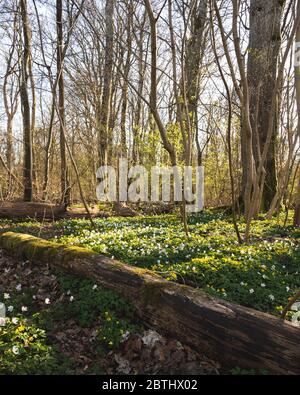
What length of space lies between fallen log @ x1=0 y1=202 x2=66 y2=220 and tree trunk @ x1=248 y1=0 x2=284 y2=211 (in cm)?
696

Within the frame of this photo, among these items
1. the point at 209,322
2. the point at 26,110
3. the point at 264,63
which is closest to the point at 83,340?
the point at 209,322

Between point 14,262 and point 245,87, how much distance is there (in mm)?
5345

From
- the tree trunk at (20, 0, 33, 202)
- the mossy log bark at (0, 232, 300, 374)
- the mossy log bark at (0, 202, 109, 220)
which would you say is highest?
the tree trunk at (20, 0, 33, 202)

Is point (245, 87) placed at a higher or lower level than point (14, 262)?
higher

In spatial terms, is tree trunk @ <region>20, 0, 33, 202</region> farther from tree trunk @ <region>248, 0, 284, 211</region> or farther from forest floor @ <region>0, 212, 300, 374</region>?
tree trunk @ <region>248, 0, 284, 211</region>

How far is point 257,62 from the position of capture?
1077 cm

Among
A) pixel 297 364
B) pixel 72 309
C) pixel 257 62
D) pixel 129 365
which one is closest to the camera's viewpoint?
pixel 297 364

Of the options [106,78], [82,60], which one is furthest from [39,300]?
[82,60]

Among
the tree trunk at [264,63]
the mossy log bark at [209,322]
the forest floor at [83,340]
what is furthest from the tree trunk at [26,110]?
the mossy log bark at [209,322]

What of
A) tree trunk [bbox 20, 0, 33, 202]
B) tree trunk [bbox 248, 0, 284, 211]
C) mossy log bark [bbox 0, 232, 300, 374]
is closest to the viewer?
mossy log bark [bbox 0, 232, 300, 374]

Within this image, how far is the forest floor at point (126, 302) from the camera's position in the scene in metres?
3.44

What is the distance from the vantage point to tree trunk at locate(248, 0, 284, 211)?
10372 millimetres

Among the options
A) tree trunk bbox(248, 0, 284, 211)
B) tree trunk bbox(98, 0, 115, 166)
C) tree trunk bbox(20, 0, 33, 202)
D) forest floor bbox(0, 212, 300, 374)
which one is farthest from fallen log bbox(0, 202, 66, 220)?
tree trunk bbox(248, 0, 284, 211)
